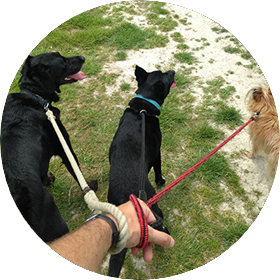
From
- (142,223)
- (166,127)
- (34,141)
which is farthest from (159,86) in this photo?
(142,223)

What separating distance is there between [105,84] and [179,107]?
160 centimetres

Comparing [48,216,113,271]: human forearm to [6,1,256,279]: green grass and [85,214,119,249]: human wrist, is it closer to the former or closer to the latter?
[85,214,119,249]: human wrist

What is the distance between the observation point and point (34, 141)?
187cm

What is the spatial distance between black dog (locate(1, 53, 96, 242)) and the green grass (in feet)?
0.86

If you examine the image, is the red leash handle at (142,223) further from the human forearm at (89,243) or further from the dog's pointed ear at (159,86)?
the dog's pointed ear at (159,86)

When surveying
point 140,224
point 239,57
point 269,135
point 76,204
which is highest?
point 239,57

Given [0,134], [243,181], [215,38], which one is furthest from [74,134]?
[215,38]

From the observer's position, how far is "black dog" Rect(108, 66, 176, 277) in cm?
169

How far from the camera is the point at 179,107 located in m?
3.50

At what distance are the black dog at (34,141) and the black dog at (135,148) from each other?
604 millimetres


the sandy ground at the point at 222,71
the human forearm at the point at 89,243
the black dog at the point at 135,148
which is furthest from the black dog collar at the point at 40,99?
the sandy ground at the point at 222,71

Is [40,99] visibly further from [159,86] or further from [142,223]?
[142,223]

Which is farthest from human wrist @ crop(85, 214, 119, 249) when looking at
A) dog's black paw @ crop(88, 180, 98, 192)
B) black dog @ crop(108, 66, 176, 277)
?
dog's black paw @ crop(88, 180, 98, 192)

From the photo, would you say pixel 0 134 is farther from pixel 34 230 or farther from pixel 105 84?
pixel 105 84
